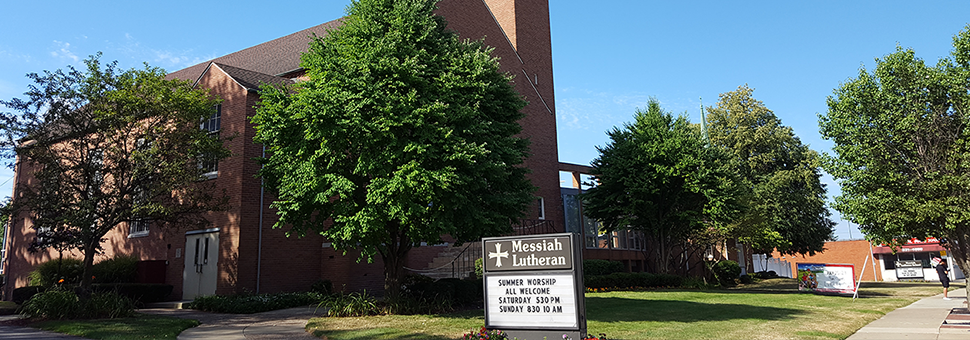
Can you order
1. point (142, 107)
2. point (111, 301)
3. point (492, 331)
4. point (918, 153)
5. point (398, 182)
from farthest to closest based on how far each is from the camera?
point (142, 107) < point (111, 301) < point (918, 153) < point (398, 182) < point (492, 331)

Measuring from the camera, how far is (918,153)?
13781mm

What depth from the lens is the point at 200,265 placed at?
66.1 feet

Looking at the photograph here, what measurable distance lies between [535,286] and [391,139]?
6.13m

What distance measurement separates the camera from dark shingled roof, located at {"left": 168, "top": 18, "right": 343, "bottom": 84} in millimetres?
26812

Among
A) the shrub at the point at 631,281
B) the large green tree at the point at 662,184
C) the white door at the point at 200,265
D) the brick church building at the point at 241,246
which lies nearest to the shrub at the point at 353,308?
the brick church building at the point at 241,246

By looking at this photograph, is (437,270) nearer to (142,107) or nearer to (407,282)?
(407,282)

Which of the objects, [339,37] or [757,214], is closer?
[339,37]

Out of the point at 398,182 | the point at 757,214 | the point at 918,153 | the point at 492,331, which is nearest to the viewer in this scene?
the point at 492,331

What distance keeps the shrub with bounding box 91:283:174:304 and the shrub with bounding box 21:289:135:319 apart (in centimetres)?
368

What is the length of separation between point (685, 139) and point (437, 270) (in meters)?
13.9

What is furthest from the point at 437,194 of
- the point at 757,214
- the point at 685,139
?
the point at 757,214

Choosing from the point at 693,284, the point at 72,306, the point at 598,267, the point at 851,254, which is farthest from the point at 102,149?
the point at 851,254

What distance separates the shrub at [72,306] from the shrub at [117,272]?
5.95 meters

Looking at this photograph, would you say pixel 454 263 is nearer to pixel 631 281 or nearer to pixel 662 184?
pixel 631 281
